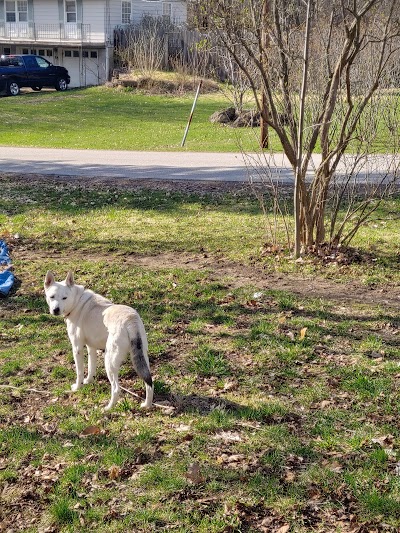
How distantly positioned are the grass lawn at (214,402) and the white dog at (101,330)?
0.24 m

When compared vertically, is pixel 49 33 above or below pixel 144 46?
above

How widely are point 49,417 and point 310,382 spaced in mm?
2146

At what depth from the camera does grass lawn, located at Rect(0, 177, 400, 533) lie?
4129 mm

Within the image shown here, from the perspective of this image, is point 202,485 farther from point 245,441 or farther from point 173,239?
point 173,239

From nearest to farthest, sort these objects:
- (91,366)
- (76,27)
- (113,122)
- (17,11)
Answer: (91,366) < (113,122) < (76,27) < (17,11)

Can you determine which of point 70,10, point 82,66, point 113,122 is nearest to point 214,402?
point 113,122

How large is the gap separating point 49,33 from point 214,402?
148 ft

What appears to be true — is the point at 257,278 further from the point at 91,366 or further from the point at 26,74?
the point at 26,74

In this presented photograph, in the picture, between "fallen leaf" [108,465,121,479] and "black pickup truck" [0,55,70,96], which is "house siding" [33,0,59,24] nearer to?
"black pickup truck" [0,55,70,96]

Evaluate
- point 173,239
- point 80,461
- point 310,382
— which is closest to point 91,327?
point 80,461

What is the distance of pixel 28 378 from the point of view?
232 inches

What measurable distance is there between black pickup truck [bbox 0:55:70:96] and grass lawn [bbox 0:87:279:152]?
1.19 meters

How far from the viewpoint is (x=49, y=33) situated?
45938 mm

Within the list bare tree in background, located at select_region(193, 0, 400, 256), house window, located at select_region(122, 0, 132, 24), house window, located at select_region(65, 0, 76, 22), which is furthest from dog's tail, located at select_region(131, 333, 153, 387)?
house window, located at select_region(65, 0, 76, 22)
